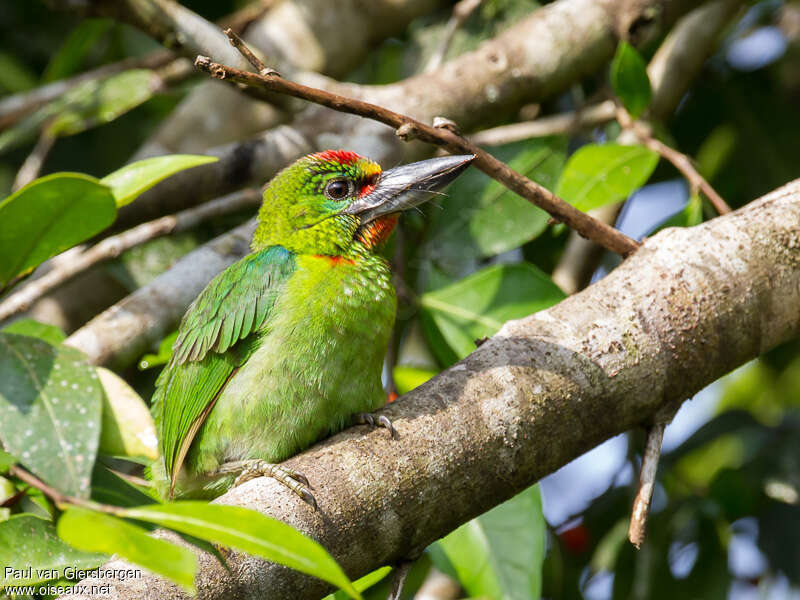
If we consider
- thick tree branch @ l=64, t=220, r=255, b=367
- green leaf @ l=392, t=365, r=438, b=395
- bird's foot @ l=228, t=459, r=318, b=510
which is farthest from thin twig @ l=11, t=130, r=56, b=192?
bird's foot @ l=228, t=459, r=318, b=510

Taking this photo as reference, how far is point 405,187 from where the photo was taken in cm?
221

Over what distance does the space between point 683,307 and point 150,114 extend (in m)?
2.92

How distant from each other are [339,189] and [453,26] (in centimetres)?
113

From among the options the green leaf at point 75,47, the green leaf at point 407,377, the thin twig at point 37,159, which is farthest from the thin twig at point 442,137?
the green leaf at point 75,47

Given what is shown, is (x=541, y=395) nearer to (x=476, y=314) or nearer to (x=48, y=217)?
(x=476, y=314)

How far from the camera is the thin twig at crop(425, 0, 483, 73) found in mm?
3160

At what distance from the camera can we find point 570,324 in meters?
1.77

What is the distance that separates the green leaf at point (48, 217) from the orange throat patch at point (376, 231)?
0.66 meters

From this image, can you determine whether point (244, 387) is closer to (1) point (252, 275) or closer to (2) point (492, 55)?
(1) point (252, 275)

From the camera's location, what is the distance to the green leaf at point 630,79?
242cm

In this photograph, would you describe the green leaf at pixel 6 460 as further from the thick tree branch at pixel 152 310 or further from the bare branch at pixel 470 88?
the bare branch at pixel 470 88

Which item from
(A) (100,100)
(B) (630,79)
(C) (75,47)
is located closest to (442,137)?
(B) (630,79)

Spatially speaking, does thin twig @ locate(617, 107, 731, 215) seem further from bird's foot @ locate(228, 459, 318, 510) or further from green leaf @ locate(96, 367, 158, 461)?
green leaf @ locate(96, 367, 158, 461)

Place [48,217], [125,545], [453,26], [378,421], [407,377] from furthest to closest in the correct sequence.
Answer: [453,26]
[407,377]
[48,217]
[378,421]
[125,545]
